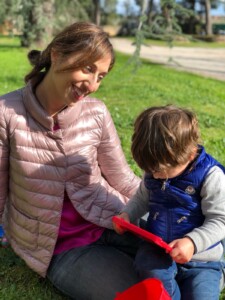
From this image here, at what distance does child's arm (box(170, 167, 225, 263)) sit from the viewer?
187 cm

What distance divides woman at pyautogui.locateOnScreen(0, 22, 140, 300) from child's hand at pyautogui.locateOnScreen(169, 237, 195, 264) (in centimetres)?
39

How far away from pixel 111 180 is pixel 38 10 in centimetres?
566

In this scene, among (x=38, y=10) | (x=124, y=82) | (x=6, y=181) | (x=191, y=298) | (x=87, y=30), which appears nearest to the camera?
(x=191, y=298)

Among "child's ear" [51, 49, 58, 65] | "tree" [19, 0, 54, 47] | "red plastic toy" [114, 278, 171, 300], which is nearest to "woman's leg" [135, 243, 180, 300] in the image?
"red plastic toy" [114, 278, 171, 300]

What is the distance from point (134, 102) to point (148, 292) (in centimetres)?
599

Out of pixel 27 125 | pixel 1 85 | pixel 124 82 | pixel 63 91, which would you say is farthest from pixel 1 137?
pixel 124 82

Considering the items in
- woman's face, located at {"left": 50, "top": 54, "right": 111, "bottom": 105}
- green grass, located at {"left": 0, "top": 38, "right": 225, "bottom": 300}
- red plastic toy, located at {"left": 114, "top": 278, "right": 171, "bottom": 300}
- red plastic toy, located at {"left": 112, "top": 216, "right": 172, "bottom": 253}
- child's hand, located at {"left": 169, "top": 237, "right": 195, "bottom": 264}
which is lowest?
green grass, located at {"left": 0, "top": 38, "right": 225, "bottom": 300}

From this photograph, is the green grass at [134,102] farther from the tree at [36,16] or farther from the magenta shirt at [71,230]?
the tree at [36,16]

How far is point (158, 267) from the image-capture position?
6.48 ft

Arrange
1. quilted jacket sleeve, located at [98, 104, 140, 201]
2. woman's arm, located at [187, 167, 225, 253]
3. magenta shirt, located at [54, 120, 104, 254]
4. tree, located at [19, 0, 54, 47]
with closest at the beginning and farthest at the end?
woman's arm, located at [187, 167, 225, 253], magenta shirt, located at [54, 120, 104, 254], quilted jacket sleeve, located at [98, 104, 140, 201], tree, located at [19, 0, 54, 47]

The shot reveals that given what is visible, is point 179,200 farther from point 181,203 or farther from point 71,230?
point 71,230

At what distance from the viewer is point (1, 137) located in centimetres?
219

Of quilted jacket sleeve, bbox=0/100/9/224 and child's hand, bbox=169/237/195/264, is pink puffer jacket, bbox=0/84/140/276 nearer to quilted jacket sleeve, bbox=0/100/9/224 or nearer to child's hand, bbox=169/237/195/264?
quilted jacket sleeve, bbox=0/100/9/224

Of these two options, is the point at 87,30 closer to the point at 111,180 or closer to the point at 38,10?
the point at 111,180
